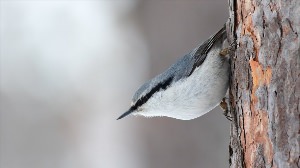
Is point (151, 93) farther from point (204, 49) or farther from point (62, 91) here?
point (62, 91)

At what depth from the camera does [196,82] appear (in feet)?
10.8

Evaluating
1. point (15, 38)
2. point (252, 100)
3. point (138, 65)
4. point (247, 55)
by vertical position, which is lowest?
point (252, 100)

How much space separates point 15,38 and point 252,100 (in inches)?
257

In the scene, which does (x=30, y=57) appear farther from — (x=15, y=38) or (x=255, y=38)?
(x=255, y=38)

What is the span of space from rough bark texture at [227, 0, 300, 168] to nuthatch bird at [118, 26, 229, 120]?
276mm

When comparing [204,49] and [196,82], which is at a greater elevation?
[204,49]

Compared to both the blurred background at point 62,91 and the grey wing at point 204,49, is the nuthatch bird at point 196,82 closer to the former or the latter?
the grey wing at point 204,49

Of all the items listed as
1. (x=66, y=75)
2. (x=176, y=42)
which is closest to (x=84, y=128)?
(x=66, y=75)

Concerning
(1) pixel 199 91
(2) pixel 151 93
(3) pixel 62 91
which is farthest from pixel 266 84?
(3) pixel 62 91

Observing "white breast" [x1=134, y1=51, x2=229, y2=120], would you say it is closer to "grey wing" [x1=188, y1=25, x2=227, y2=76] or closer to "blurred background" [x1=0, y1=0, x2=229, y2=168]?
"grey wing" [x1=188, y1=25, x2=227, y2=76]

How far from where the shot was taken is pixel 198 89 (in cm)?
329

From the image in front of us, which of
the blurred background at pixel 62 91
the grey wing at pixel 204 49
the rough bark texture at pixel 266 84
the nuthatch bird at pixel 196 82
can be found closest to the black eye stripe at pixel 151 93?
the nuthatch bird at pixel 196 82

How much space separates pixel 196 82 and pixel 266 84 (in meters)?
0.76

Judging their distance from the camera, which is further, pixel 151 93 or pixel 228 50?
pixel 151 93
